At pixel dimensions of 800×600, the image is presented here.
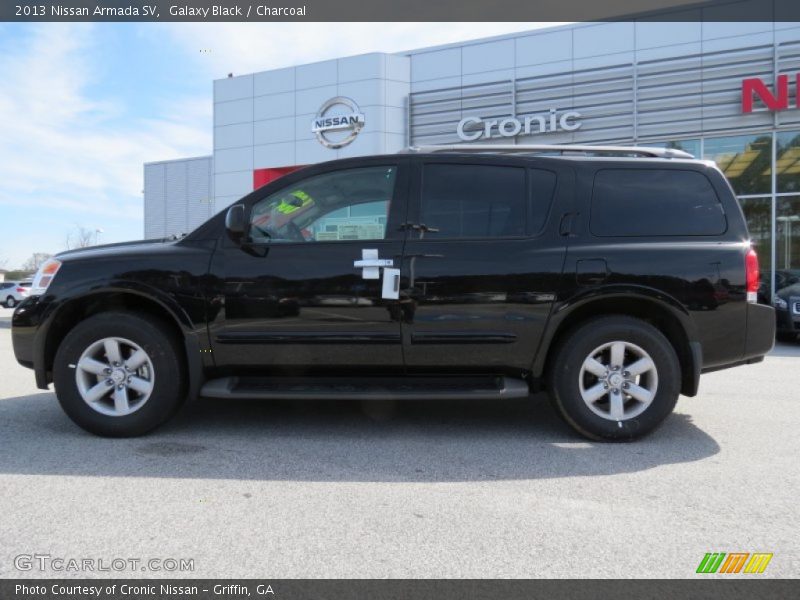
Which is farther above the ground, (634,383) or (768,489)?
(634,383)

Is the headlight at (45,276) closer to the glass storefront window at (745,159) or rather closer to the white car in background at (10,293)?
the glass storefront window at (745,159)

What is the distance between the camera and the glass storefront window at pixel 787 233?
1508cm

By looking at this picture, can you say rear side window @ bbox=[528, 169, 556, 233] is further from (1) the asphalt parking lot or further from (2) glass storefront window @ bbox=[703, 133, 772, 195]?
(2) glass storefront window @ bbox=[703, 133, 772, 195]

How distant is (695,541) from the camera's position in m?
2.72

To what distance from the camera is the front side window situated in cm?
432

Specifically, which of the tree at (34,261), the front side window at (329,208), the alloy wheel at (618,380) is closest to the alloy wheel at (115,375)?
the front side window at (329,208)

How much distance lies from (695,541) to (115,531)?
2.47 m

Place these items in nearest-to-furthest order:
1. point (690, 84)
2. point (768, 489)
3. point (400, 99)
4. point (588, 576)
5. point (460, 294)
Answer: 1. point (588, 576)
2. point (768, 489)
3. point (460, 294)
4. point (690, 84)
5. point (400, 99)

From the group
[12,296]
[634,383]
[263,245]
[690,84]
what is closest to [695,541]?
[634,383]

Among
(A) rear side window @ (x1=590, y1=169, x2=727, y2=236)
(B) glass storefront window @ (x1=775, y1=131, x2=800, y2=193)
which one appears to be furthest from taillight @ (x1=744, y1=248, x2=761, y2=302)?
(B) glass storefront window @ (x1=775, y1=131, x2=800, y2=193)

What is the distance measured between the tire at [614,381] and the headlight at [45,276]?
11.1ft

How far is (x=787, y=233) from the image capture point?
15.2m

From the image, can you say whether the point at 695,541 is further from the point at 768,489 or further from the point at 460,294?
the point at 460,294
